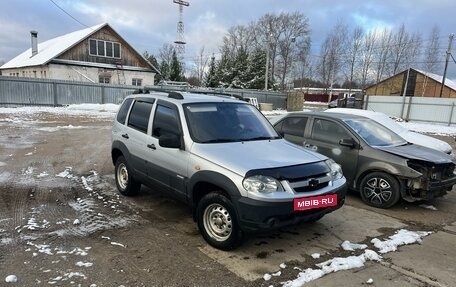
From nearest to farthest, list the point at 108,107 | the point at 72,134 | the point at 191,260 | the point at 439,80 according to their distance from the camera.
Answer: the point at 191,260, the point at 72,134, the point at 108,107, the point at 439,80

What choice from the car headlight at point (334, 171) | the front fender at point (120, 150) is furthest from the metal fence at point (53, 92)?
the car headlight at point (334, 171)

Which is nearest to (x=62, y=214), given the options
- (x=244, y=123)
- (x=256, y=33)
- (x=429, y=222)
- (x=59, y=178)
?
(x=59, y=178)

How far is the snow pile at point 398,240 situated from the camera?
4.60 metres

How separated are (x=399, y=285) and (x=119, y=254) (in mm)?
2988

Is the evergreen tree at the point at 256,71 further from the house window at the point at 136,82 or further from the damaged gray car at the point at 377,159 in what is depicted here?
the damaged gray car at the point at 377,159

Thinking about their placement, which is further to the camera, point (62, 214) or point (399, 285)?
point (62, 214)

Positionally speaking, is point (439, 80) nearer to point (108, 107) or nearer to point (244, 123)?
point (108, 107)

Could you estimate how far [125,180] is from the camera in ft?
20.5

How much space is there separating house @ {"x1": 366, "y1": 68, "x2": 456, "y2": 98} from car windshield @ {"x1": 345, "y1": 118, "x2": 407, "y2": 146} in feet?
151

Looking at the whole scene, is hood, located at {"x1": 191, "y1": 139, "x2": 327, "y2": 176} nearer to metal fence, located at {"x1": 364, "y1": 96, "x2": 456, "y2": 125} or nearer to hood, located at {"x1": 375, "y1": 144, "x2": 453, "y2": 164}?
hood, located at {"x1": 375, "y1": 144, "x2": 453, "y2": 164}

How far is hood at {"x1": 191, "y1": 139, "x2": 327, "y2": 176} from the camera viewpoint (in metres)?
4.08

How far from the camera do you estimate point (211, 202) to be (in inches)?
167

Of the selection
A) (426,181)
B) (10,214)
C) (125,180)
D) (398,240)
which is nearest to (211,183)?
(125,180)

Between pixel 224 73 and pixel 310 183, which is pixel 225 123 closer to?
pixel 310 183
